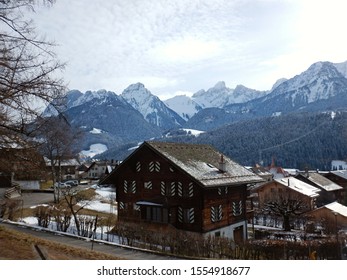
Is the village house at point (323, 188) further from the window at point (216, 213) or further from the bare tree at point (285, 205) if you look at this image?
the window at point (216, 213)

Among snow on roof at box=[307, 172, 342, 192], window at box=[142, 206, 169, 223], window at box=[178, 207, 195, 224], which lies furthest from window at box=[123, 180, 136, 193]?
snow on roof at box=[307, 172, 342, 192]

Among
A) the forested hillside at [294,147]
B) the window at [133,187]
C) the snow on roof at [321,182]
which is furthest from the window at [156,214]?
the snow on roof at [321,182]

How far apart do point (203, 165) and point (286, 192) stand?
80.0 ft

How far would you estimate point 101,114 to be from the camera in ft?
56.6

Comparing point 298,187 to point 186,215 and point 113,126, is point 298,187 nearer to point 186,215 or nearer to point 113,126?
point 186,215

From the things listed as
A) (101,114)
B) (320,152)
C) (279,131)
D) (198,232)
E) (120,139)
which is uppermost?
(279,131)

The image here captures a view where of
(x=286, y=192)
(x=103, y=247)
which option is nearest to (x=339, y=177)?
(x=286, y=192)

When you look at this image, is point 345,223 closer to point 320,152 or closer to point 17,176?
point 320,152

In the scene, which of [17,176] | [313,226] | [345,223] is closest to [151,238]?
[17,176]

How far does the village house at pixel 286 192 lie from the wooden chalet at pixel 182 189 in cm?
2026

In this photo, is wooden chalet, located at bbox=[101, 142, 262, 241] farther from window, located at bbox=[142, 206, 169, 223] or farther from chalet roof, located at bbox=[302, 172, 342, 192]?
chalet roof, located at bbox=[302, 172, 342, 192]

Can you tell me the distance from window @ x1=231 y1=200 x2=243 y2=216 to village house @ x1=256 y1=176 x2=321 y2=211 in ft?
62.4

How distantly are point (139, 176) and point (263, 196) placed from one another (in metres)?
26.3

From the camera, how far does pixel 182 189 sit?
63.4 ft
